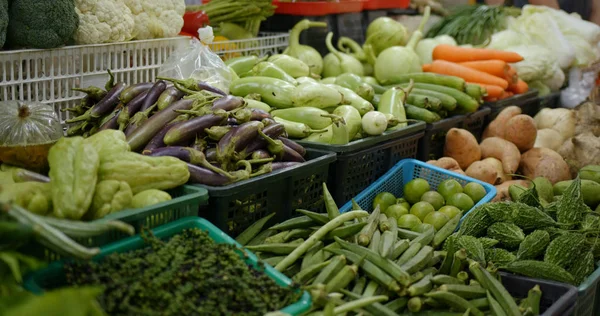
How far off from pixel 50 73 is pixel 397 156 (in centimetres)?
208

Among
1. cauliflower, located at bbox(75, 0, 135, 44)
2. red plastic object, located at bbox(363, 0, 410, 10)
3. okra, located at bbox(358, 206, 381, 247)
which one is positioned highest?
red plastic object, located at bbox(363, 0, 410, 10)

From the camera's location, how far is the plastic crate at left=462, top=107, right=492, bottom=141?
15.5 ft

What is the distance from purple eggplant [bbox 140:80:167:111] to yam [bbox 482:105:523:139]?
2678 mm

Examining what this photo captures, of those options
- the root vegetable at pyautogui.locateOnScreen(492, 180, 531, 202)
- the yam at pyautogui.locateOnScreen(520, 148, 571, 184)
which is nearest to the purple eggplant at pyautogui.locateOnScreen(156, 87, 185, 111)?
the root vegetable at pyautogui.locateOnScreen(492, 180, 531, 202)

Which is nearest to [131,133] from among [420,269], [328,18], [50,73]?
[50,73]

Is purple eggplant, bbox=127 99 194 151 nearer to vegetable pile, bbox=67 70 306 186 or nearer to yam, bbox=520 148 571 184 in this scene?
vegetable pile, bbox=67 70 306 186

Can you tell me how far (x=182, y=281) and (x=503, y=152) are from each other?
3.03 m

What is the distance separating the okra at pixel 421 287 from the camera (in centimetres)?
244

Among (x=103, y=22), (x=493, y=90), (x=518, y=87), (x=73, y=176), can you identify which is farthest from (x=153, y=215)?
(x=518, y=87)

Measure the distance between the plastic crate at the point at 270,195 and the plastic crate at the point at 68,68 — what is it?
120 cm

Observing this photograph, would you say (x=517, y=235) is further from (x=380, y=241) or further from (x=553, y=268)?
(x=380, y=241)

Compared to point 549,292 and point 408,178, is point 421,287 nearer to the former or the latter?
point 549,292

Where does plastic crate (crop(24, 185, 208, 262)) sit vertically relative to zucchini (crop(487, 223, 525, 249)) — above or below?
above

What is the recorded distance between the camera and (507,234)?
9.81ft
